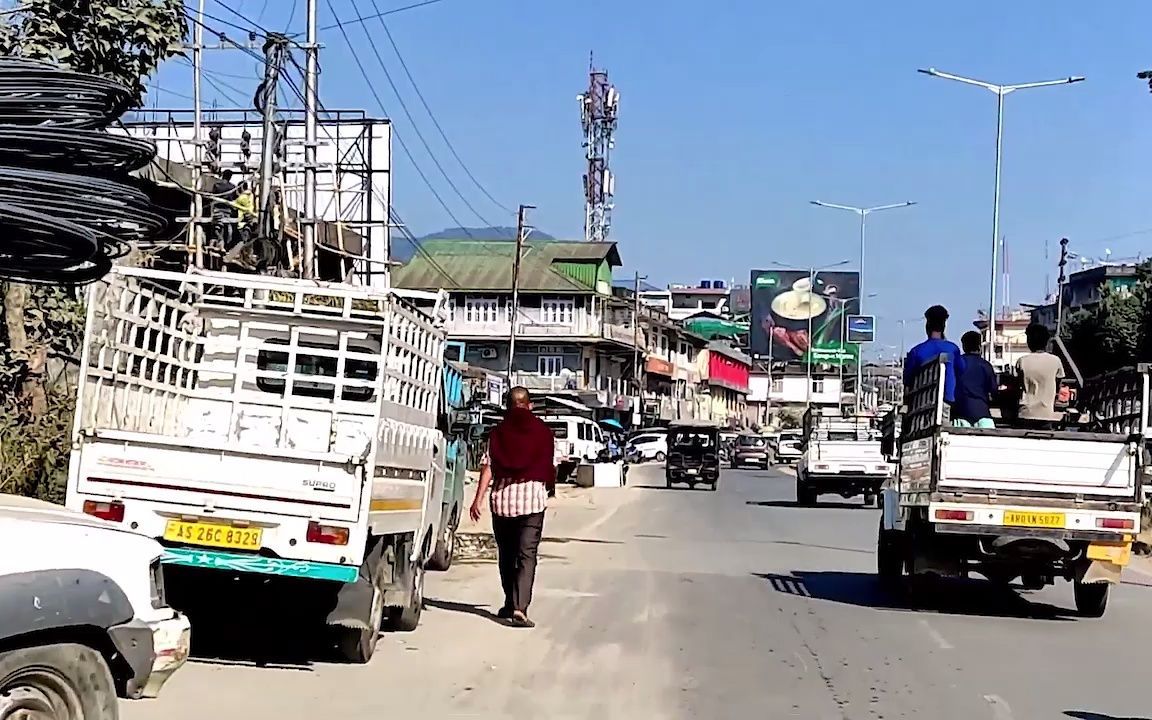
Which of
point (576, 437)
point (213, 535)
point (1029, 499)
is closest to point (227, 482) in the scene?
point (213, 535)

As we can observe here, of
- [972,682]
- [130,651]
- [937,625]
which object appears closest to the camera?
[130,651]

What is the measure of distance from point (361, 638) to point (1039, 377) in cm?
751

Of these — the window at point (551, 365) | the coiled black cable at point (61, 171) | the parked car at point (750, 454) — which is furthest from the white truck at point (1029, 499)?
the window at point (551, 365)

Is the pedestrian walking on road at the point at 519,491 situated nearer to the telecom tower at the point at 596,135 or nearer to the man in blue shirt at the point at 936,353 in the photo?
the man in blue shirt at the point at 936,353

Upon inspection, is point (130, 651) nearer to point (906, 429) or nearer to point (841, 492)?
point (906, 429)

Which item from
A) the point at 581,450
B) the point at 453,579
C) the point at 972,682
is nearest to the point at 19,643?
the point at 972,682

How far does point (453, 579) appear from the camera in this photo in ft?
53.0

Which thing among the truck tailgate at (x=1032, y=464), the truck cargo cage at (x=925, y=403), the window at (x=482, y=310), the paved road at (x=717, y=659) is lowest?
the paved road at (x=717, y=659)

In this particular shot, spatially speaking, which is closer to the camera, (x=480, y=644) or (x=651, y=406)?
(x=480, y=644)

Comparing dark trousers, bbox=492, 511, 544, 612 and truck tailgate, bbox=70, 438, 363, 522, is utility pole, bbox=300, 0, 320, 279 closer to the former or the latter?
dark trousers, bbox=492, 511, 544, 612

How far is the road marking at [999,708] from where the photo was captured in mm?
8695

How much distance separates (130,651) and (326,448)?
447 cm

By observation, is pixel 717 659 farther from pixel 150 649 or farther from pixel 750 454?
pixel 750 454

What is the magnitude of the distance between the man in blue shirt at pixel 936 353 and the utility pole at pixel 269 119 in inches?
432
